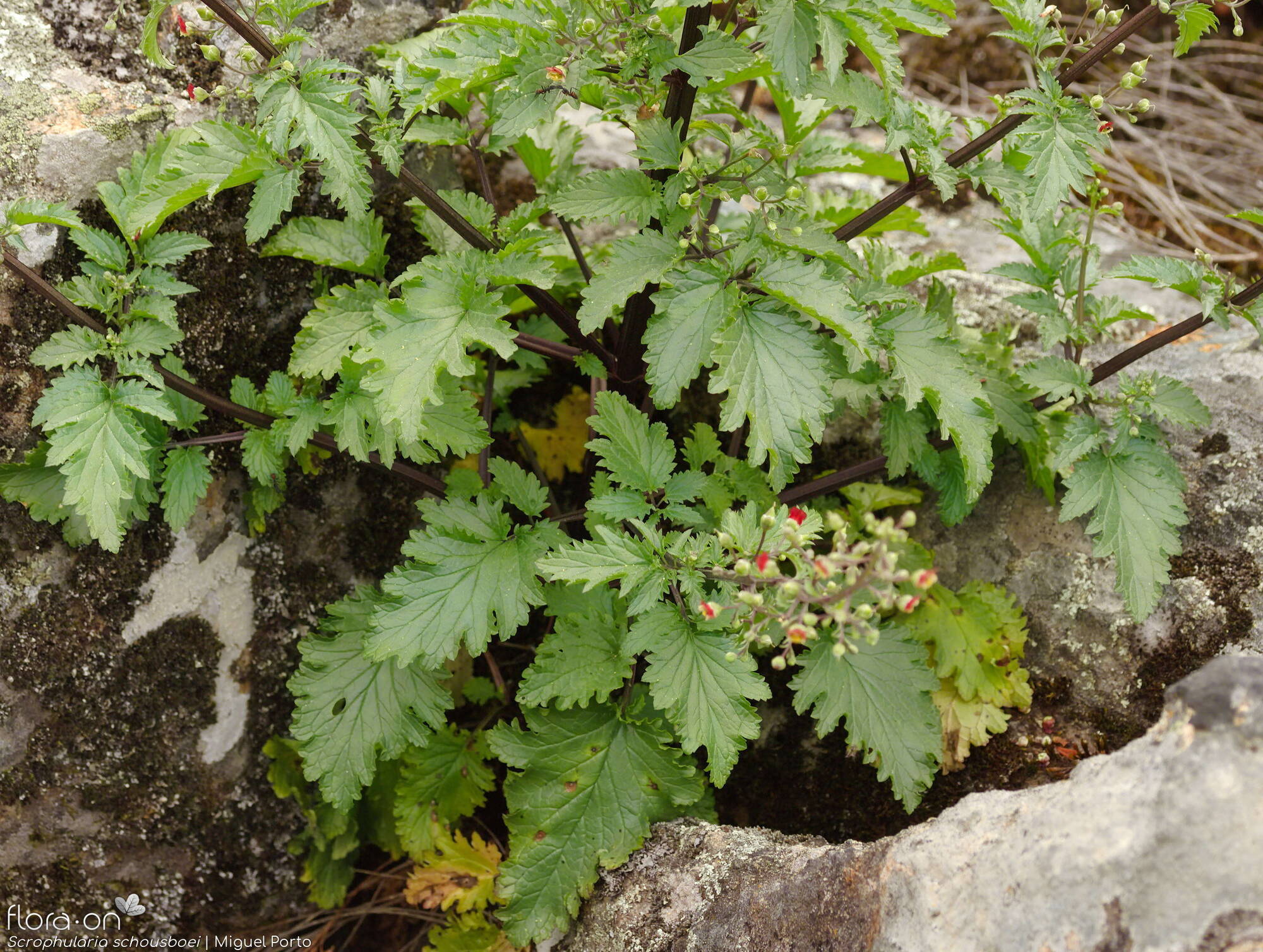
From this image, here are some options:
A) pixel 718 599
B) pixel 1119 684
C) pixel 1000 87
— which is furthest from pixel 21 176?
pixel 1000 87

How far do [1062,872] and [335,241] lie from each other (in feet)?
7.85

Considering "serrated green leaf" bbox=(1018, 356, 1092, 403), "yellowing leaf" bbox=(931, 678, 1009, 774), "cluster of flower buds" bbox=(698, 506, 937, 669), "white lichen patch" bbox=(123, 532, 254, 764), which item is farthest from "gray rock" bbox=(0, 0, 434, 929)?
"serrated green leaf" bbox=(1018, 356, 1092, 403)

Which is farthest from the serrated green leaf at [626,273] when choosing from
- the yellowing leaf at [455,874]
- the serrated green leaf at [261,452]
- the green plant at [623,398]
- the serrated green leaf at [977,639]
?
the yellowing leaf at [455,874]

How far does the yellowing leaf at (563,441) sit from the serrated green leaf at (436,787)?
1048mm

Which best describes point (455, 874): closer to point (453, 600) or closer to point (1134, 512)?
point (453, 600)

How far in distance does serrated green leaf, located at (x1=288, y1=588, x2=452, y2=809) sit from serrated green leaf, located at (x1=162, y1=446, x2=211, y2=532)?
502 mm

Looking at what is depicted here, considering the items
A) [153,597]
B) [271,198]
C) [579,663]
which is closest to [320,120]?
[271,198]

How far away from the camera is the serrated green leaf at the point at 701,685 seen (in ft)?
6.71

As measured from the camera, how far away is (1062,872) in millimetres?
1499

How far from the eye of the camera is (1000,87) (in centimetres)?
472

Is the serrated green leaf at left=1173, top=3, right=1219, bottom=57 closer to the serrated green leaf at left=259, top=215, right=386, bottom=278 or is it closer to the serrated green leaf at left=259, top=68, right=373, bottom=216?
the serrated green leaf at left=259, top=68, right=373, bottom=216

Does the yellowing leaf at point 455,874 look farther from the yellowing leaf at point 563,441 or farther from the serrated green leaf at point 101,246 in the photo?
the serrated green leaf at point 101,246

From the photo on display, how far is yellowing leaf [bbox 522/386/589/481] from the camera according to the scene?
3289 mm

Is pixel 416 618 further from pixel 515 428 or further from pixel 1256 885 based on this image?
pixel 1256 885
